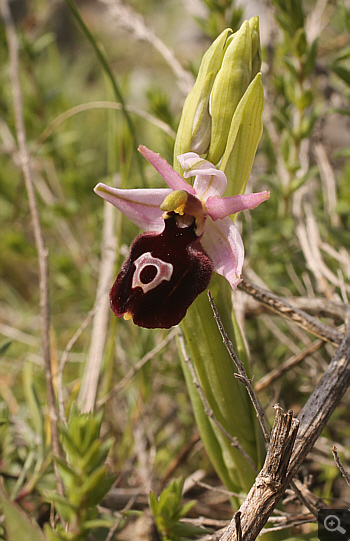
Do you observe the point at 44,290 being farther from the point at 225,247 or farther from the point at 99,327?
the point at 225,247

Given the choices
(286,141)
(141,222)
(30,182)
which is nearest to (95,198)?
(30,182)

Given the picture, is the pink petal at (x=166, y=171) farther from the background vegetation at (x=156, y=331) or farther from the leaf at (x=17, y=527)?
the leaf at (x=17, y=527)

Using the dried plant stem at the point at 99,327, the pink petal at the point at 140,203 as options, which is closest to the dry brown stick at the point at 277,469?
the pink petal at the point at 140,203

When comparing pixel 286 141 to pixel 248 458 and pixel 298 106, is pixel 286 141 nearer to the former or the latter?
pixel 298 106

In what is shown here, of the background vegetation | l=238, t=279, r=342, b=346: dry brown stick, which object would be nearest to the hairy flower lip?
l=238, t=279, r=342, b=346: dry brown stick

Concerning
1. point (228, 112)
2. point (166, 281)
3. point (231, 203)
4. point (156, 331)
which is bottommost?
point (156, 331)

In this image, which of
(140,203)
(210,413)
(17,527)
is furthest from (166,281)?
(17,527)
